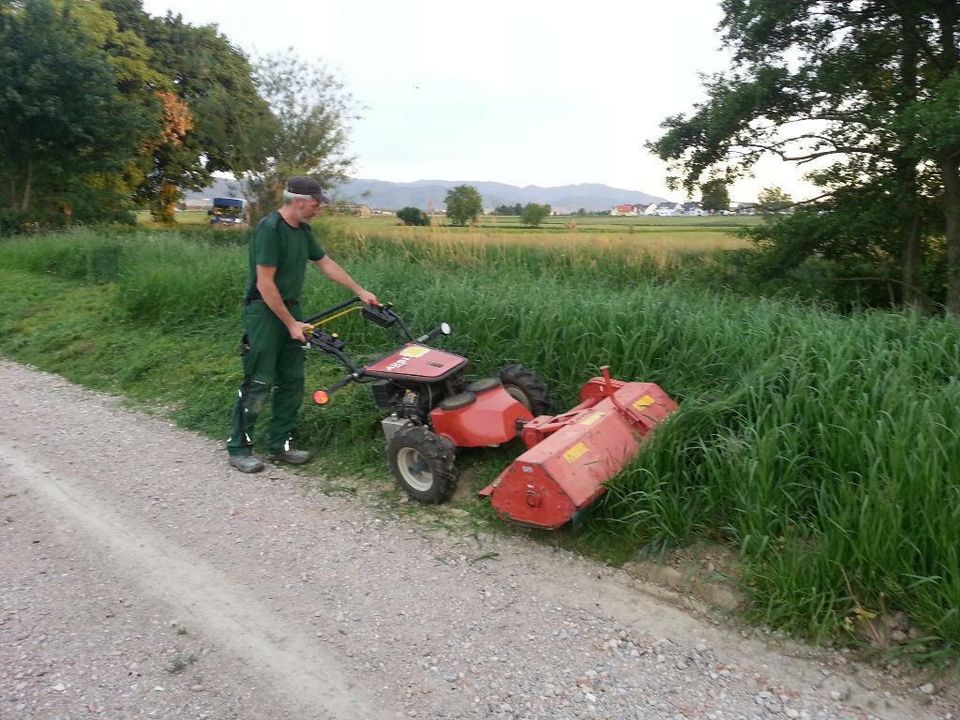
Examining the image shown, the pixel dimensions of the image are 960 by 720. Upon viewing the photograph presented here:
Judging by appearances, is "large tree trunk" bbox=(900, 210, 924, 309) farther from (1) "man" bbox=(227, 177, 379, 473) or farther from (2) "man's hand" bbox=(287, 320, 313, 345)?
(2) "man's hand" bbox=(287, 320, 313, 345)

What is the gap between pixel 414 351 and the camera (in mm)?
5207

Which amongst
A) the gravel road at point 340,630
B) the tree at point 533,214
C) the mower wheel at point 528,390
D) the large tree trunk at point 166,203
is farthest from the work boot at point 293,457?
the large tree trunk at point 166,203

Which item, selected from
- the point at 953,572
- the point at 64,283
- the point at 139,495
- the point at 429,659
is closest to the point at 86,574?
the point at 139,495

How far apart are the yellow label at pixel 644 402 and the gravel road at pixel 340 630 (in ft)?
3.44

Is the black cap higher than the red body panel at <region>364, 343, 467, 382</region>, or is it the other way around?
the black cap

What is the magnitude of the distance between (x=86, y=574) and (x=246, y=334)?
2021 millimetres

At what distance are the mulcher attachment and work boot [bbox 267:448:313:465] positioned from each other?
1.77m

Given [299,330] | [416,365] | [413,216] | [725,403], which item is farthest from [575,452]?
[413,216]

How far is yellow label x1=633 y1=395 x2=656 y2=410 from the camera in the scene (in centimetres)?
465

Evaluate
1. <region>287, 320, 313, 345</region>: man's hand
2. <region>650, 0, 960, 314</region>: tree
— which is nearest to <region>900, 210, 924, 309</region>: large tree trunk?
<region>650, 0, 960, 314</region>: tree

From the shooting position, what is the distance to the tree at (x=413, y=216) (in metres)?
16.7

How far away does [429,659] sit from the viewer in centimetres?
327

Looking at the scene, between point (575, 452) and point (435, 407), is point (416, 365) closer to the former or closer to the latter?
point (435, 407)

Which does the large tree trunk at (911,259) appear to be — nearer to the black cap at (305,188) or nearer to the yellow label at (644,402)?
the yellow label at (644,402)
